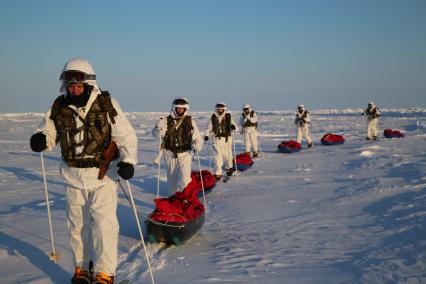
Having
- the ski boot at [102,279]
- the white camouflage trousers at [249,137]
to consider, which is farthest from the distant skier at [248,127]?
the ski boot at [102,279]

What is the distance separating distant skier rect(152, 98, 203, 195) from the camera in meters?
8.09

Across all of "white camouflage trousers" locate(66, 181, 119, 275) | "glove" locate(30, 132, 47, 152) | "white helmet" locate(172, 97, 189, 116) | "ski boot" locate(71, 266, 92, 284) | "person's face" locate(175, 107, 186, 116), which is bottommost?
"ski boot" locate(71, 266, 92, 284)

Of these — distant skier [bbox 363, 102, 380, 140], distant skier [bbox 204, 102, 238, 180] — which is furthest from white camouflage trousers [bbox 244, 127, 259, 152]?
distant skier [bbox 363, 102, 380, 140]

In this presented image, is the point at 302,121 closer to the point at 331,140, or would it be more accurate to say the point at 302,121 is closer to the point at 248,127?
the point at 331,140

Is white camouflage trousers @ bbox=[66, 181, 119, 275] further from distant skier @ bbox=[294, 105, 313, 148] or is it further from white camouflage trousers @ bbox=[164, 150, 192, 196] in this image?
distant skier @ bbox=[294, 105, 313, 148]

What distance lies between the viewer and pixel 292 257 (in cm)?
494

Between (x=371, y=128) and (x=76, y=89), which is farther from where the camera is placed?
(x=371, y=128)

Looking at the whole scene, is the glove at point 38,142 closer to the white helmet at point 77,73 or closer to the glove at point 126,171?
the white helmet at point 77,73

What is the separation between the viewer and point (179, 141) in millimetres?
8078

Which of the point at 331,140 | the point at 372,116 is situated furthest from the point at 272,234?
the point at 372,116

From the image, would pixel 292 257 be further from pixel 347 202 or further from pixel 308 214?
pixel 347 202

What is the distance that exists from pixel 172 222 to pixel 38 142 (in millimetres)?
2201

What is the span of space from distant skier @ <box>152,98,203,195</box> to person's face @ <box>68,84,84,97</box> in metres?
4.15

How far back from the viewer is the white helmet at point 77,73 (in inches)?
154
